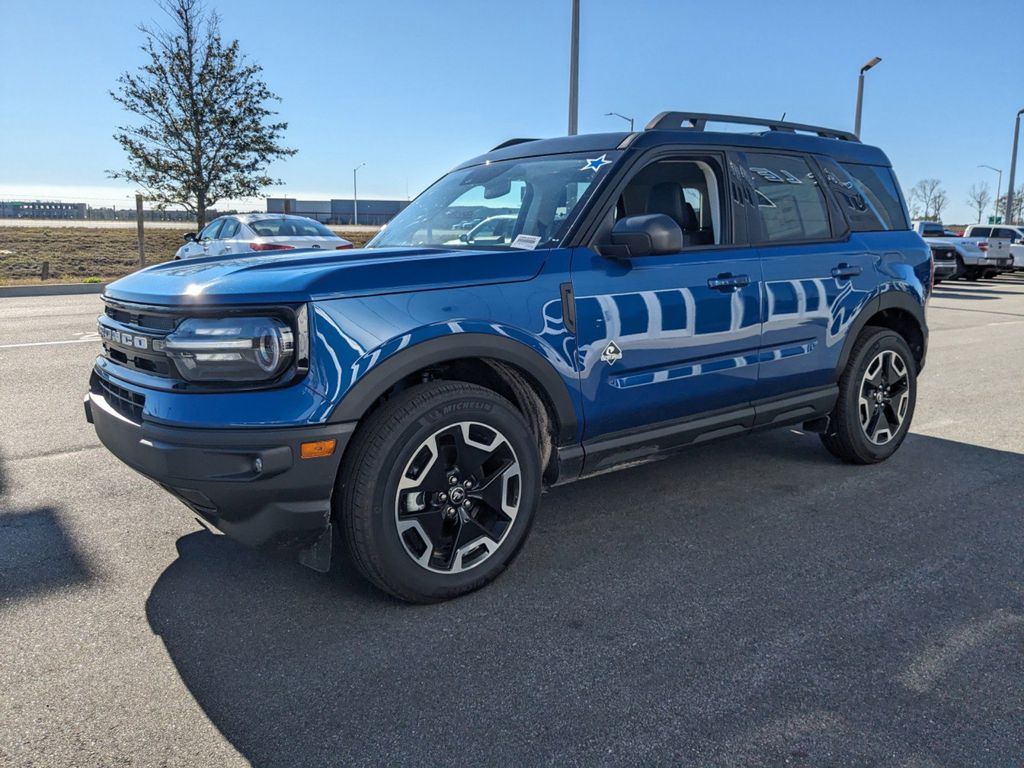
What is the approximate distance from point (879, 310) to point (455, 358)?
2.94m

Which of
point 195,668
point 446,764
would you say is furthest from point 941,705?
point 195,668

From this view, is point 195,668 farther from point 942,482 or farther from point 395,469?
point 942,482

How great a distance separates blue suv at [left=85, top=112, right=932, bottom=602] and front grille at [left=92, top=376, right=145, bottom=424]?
0.01 metres

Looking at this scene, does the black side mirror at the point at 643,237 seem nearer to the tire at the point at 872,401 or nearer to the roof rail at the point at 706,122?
the roof rail at the point at 706,122

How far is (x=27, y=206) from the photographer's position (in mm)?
88188

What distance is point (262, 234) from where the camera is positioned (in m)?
13.5

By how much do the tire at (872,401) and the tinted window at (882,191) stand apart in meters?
0.74

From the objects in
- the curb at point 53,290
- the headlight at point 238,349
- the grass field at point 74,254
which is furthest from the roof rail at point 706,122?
the grass field at point 74,254

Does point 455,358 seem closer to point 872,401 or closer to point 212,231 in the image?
point 872,401

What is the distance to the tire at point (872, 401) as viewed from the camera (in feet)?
15.7

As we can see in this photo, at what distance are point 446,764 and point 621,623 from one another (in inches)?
38.7

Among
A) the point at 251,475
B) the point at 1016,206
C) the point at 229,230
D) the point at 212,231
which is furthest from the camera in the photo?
the point at 1016,206

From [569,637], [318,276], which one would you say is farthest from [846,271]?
[318,276]

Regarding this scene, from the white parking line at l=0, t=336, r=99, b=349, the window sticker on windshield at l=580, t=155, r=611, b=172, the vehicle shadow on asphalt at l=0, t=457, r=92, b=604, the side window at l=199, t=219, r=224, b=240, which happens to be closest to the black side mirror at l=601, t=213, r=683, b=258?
the window sticker on windshield at l=580, t=155, r=611, b=172
